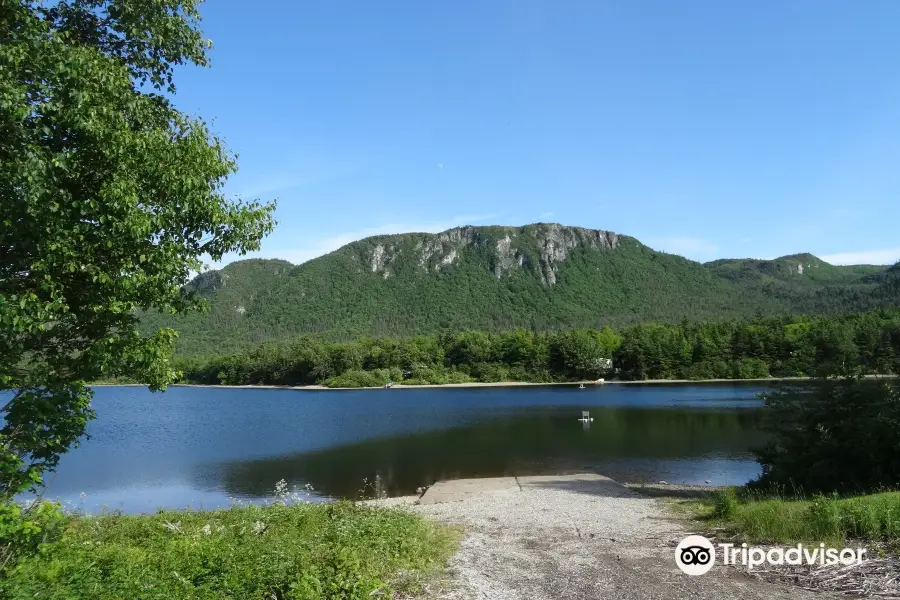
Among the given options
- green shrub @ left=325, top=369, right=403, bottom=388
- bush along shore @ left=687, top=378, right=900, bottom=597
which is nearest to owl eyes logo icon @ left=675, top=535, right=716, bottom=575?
bush along shore @ left=687, top=378, right=900, bottom=597

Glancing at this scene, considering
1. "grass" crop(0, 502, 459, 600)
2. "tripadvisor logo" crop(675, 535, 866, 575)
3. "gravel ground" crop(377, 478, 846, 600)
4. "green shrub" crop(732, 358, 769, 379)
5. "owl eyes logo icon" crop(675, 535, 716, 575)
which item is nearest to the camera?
"grass" crop(0, 502, 459, 600)

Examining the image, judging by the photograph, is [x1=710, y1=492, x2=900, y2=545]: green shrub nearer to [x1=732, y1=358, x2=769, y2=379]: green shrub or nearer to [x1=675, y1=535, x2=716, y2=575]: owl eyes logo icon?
Result: [x1=675, y1=535, x2=716, y2=575]: owl eyes logo icon

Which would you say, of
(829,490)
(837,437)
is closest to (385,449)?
(829,490)

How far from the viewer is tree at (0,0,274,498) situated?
21.4 ft

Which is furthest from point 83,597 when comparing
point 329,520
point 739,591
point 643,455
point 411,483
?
point 643,455

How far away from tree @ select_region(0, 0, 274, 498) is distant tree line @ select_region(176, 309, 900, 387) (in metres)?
118

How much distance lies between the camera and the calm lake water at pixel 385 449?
1147 inches

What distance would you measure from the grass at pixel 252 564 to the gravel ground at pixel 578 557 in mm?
1026

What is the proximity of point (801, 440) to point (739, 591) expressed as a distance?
11.6 metres

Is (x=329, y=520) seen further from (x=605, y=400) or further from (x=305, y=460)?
(x=605, y=400)

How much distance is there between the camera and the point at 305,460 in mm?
36250

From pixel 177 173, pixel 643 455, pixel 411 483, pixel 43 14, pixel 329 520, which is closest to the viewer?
pixel 177 173

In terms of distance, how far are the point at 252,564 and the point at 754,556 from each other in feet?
26.5

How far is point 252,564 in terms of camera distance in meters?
7.48
